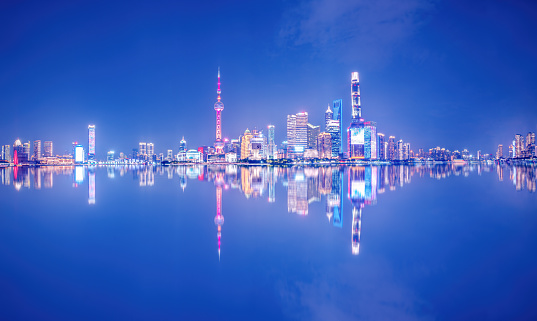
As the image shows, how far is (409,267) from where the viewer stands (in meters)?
7.62

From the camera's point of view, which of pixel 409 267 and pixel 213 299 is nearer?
pixel 213 299

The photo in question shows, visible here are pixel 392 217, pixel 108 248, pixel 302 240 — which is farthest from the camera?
pixel 392 217

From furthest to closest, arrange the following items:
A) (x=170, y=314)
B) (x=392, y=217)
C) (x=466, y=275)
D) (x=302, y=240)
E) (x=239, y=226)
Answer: (x=392, y=217) < (x=239, y=226) < (x=302, y=240) < (x=466, y=275) < (x=170, y=314)

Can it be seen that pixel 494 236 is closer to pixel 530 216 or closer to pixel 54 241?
pixel 530 216

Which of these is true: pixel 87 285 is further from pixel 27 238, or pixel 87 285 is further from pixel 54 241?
pixel 27 238

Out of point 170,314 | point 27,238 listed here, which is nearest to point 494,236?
point 170,314

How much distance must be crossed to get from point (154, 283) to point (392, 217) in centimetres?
983

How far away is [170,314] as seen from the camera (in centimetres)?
548

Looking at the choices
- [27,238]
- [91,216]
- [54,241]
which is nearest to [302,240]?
[54,241]

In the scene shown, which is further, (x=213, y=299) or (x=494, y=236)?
(x=494, y=236)

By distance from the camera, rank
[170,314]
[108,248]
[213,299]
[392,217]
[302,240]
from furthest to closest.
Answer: [392,217] < [302,240] < [108,248] < [213,299] < [170,314]

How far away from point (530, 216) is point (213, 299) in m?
14.1

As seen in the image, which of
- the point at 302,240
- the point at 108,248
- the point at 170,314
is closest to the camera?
the point at 170,314

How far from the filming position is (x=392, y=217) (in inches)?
518
